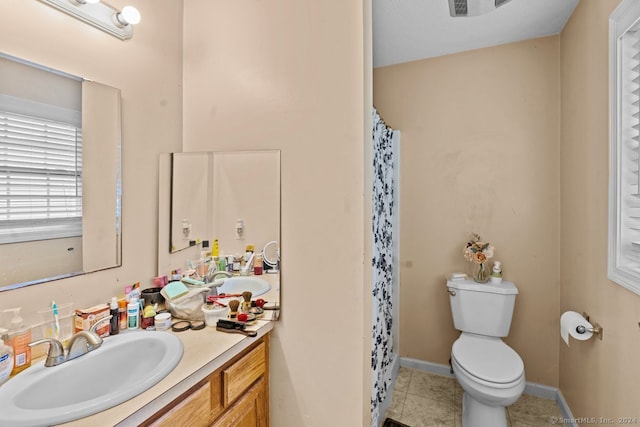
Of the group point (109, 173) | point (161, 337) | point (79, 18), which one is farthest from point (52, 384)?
point (79, 18)

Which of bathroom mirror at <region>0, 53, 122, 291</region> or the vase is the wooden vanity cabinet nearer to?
bathroom mirror at <region>0, 53, 122, 291</region>

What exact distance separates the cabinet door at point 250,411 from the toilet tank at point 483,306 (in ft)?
4.94

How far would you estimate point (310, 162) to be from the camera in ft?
4.49

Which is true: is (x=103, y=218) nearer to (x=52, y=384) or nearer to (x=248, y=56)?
(x=52, y=384)

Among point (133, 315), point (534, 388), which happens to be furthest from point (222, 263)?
point (534, 388)

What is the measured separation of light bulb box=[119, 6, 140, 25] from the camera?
123cm

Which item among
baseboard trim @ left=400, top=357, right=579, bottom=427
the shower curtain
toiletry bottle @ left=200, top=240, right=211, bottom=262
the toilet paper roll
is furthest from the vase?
toiletry bottle @ left=200, top=240, right=211, bottom=262

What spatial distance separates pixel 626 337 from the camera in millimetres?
1312

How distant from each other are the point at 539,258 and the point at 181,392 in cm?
239

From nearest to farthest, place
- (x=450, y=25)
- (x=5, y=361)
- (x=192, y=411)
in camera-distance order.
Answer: (x=5, y=361) < (x=192, y=411) < (x=450, y=25)

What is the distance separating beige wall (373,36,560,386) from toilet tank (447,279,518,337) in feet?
0.70

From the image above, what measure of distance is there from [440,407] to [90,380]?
208 cm

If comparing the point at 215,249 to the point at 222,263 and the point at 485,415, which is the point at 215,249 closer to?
the point at 222,263

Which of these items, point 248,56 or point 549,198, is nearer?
point 248,56
